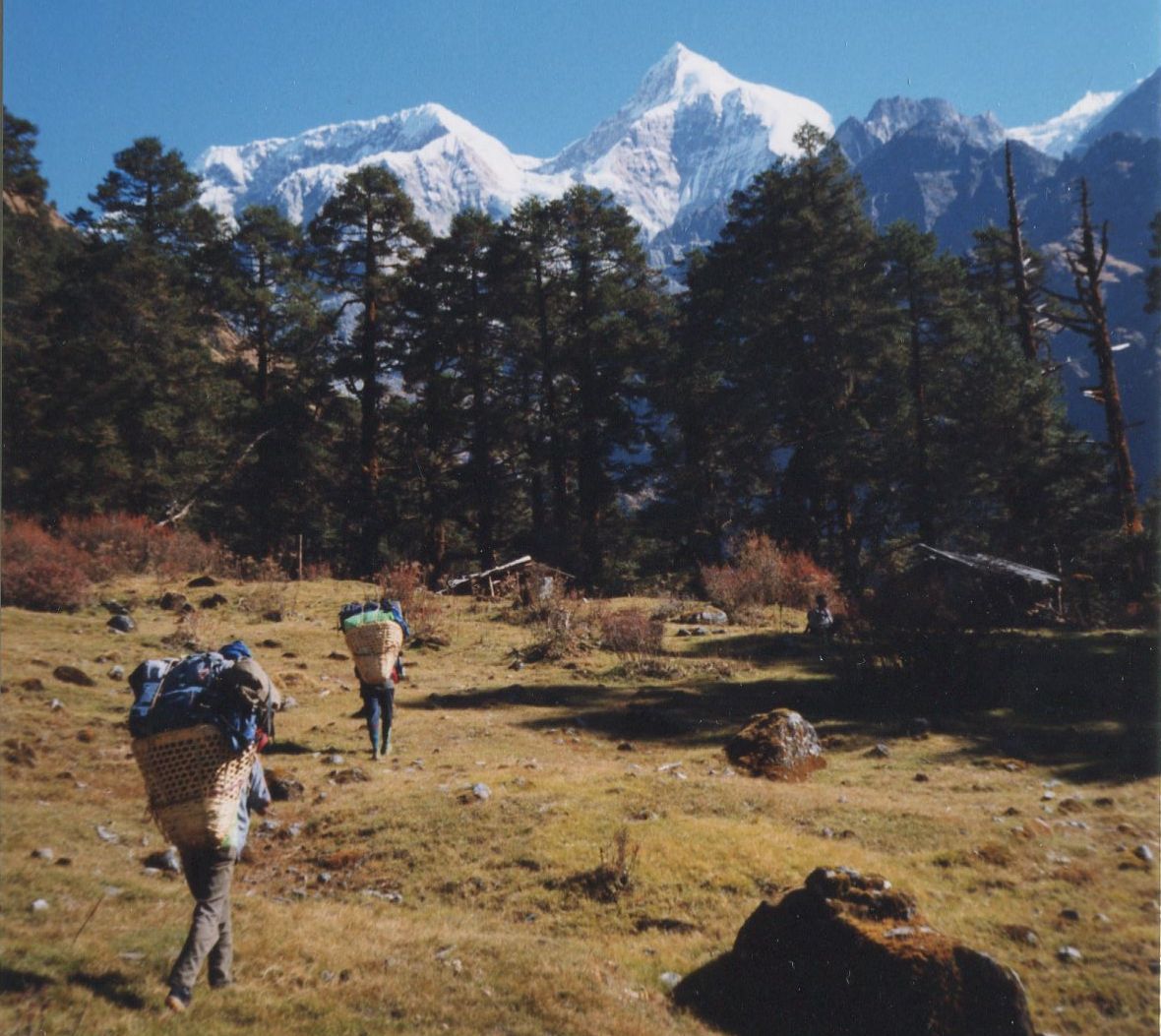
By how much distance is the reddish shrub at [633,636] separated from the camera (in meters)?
15.7

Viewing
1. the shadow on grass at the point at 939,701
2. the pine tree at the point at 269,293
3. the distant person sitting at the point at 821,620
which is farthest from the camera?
the pine tree at the point at 269,293

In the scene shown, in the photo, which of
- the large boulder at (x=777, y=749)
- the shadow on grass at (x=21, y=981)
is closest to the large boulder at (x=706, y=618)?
the large boulder at (x=777, y=749)

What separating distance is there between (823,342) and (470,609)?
50.2ft

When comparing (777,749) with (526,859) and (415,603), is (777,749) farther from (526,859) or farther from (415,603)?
(415,603)

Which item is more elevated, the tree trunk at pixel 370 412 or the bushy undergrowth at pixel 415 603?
the tree trunk at pixel 370 412

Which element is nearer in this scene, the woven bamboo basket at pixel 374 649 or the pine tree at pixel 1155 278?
the woven bamboo basket at pixel 374 649

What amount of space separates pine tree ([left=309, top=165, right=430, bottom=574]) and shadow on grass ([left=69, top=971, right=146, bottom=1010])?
78.0 feet

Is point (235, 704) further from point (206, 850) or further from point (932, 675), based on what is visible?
point (932, 675)

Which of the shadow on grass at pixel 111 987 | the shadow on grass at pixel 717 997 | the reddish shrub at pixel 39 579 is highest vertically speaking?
the reddish shrub at pixel 39 579

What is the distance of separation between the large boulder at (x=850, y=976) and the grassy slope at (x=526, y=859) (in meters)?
0.37

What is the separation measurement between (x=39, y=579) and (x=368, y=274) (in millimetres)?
17464

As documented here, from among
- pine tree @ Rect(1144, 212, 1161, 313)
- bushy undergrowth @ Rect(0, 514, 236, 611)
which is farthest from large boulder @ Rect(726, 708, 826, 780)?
pine tree @ Rect(1144, 212, 1161, 313)

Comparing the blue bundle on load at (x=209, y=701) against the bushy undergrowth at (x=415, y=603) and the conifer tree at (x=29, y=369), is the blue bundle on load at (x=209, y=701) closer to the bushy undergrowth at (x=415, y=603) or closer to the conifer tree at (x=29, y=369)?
the bushy undergrowth at (x=415, y=603)

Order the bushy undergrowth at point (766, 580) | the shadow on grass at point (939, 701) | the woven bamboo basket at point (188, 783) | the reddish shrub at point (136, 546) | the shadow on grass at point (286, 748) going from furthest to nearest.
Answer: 1. the bushy undergrowth at point (766, 580)
2. the reddish shrub at point (136, 546)
3. the shadow on grass at point (939, 701)
4. the shadow on grass at point (286, 748)
5. the woven bamboo basket at point (188, 783)
